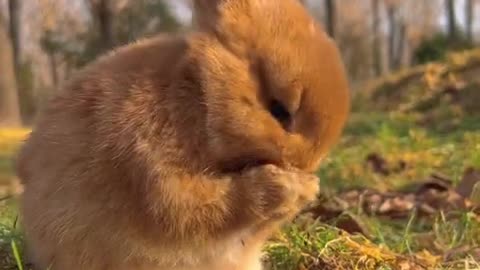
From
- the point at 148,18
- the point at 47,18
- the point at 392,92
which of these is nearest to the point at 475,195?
the point at 392,92

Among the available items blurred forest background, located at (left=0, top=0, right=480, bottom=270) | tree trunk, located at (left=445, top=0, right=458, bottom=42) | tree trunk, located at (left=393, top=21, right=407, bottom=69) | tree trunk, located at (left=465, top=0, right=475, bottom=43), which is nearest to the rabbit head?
blurred forest background, located at (left=0, top=0, right=480, bottom=270)

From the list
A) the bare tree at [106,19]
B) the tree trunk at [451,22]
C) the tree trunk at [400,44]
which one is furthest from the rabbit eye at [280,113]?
the tree trunk at [400,44]

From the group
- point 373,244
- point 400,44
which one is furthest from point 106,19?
point 400,44

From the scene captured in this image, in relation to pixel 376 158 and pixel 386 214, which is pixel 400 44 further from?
pixel 386 214

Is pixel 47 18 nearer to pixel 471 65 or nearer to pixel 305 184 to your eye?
pixel 471 65

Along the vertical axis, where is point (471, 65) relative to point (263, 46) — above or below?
below

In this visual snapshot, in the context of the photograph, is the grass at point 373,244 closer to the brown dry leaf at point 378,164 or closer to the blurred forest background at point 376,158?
the blurred forest background at point 376,158
